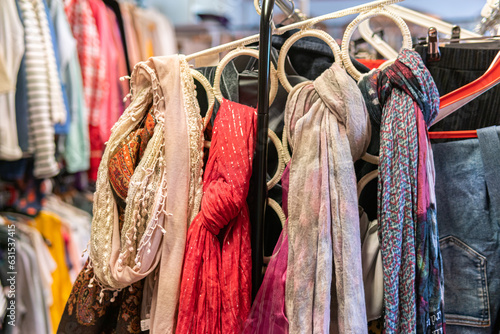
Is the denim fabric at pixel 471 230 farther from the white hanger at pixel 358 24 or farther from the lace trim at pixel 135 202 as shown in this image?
the lace trim at pixel 135 202

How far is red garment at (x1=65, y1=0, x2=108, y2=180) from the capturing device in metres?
1.40

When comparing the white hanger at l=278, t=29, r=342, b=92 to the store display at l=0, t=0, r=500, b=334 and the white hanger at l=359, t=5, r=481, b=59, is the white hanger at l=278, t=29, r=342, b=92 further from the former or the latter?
the white hanger at l=359, t=5, r=481, b=59

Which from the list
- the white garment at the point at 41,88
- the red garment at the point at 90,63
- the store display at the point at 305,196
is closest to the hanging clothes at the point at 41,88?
the white garment at the point at 41,88

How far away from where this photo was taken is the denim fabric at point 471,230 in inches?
23.6

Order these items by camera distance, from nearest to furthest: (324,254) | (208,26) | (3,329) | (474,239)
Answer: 1. (324,254)
2. (474,239)
3. (3,329)
4. (208,26)

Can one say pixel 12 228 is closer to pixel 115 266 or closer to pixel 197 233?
pixel 115 266

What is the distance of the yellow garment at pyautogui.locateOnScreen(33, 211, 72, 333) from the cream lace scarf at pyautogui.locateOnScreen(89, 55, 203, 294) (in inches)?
29.6

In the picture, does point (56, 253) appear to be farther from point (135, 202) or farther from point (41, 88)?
point (135, 202)

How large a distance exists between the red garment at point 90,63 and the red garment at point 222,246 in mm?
1026

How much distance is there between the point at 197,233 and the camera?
0.60 metres

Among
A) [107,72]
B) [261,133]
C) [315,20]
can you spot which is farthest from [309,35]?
[107,72]

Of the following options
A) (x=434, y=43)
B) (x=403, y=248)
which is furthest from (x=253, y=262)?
(x=434, y=43)

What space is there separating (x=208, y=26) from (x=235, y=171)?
1530 millimetres

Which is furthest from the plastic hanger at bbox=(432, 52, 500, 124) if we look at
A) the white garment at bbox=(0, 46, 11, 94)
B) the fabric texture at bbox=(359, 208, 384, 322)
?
the white garment at bbox=(0, 46, 11, 94)
